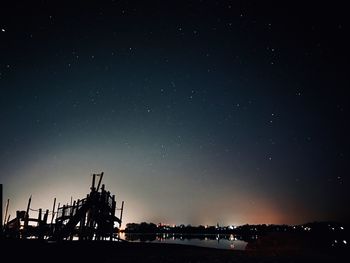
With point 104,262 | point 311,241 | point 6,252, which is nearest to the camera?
point 6,252

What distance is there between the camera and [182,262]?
36.7ft

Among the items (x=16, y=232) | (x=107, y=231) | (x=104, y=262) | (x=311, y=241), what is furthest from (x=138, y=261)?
(x=16, y=232)

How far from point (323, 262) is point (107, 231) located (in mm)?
18375

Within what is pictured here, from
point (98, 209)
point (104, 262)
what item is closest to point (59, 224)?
point (98, 209)

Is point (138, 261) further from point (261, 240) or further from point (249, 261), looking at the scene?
point (261, 240)

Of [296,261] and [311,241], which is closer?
[296,261]

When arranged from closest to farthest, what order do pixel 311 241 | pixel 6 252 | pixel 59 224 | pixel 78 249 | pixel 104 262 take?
1. pixel 6 252
2. pixel 104 262
3. pixel 78 249
4. pixel 311 241
5. pixel 59 224

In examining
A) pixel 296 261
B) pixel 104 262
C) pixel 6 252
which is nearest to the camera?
pixel 6 252

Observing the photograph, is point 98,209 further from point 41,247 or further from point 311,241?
point 311,241

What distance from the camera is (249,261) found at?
38.2ft

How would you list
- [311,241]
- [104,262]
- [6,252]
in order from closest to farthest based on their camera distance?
[6,252] < [104,262] < [311,241]

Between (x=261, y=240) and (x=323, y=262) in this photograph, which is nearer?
(x=323, y=262)

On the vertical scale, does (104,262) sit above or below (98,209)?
below

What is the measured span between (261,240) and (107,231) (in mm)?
13084
